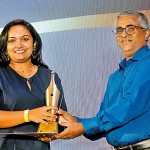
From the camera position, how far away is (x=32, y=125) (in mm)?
1880

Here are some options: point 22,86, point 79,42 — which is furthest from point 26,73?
point 79,42

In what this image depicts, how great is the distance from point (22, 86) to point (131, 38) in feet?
1.93

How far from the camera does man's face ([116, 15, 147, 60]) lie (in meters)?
1.87

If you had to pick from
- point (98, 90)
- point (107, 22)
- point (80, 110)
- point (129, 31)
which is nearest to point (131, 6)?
point (107, 22)

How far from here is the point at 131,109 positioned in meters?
1.74

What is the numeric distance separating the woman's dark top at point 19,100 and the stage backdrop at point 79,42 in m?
1.06

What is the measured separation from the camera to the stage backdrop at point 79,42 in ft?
9.78

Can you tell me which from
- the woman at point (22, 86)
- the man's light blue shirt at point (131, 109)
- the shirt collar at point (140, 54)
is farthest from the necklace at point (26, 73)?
the shirt collar at point (140, 54)

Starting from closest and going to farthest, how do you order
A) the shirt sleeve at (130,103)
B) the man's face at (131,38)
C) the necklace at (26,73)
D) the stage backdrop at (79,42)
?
1. the shirt sleeve at (130,103)
2. the man's face at (131,38)
3. the necklace at (26,73)
4. the stage backdrop at (79,42)

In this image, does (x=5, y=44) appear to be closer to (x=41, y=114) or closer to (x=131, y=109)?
(x=41, y=114)

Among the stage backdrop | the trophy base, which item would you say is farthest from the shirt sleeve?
the stage backdrop

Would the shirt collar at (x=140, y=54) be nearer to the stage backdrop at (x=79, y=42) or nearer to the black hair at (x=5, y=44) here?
the black hair at (x=5, y=44)

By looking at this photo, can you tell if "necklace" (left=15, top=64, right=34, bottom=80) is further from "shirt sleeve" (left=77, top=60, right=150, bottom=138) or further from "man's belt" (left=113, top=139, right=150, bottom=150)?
"man's belt" (left=113, top=139, right=150, bottom=150)

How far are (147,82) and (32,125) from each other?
60 cm
